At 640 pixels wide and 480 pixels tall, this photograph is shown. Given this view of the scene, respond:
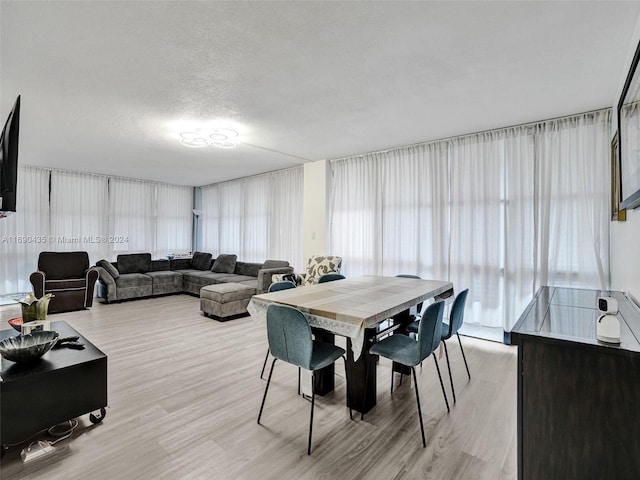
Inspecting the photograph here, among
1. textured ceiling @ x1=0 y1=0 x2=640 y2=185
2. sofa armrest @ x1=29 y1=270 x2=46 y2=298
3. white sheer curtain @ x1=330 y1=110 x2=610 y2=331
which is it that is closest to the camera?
textured ceiling @ x1=0 y1=0 x2=640 y2=185

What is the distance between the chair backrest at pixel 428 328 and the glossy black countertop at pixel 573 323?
0.51 metres

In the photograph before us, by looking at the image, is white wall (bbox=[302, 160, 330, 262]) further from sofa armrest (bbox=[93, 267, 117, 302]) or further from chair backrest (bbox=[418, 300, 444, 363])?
sofa armrest (bbox=[93, 267, 117, 302])

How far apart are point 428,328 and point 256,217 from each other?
5.62 m

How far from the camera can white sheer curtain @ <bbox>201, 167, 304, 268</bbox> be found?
6.30 meters

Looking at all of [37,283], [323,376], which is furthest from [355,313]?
[37,283]

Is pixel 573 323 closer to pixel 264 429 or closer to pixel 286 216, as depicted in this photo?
pixel 264 429

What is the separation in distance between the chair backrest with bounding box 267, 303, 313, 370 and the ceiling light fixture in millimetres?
2834

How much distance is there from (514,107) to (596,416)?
3072 mm

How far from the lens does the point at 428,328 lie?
81.2 inches

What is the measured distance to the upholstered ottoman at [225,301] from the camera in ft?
15.9

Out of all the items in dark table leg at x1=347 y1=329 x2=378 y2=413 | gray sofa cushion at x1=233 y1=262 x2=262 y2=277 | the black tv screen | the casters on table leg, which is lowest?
the casters on table leg

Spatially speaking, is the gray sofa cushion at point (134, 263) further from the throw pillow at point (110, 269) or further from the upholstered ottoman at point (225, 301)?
the upholstered ottoman at point (225, 301)

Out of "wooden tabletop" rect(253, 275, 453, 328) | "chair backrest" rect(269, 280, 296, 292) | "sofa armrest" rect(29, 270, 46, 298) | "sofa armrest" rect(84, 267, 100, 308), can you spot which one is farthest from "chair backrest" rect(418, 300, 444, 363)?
"sofa armrest" rect(29, 270, 46, 298)

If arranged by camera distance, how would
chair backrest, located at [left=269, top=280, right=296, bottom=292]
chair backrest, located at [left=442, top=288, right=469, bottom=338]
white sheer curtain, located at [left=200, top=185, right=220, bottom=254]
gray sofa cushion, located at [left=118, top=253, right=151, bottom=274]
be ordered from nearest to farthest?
1. chair backrest, located at [left=442, top=288, right=469, bottom=338]
2. chair backrest, located at [left=269, top=280, right=296, bottom=292]
3. gray sofa cushion, located at [left=118, top=253, right=151, bottom=274]
4. white sheer curtain, located at [left=200, top=185, right=220, bottom=254]
